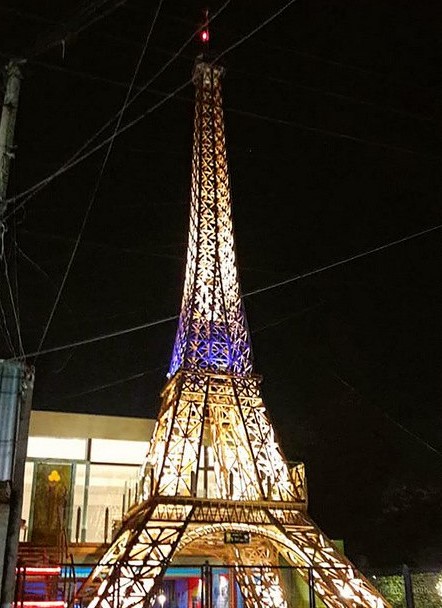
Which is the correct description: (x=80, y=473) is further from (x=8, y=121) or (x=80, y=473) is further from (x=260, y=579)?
(x=8, y=121)

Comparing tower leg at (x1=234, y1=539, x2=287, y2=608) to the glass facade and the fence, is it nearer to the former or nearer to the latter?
the fence

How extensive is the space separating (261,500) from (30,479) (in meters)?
9.59

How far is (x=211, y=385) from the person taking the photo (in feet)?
81.4

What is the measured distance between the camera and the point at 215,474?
26.4m

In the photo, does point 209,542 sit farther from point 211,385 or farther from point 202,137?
point 202,137

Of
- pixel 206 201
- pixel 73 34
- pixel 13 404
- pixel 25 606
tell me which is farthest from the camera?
pixel 206 201

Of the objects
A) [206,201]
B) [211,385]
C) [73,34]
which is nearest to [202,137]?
[206,201]

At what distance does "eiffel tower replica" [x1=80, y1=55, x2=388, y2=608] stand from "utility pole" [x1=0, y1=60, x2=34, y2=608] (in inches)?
218

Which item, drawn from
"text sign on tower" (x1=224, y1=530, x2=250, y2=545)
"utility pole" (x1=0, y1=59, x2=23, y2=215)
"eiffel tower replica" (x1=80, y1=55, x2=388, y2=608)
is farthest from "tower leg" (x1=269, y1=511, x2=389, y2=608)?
"utility pole" (x1=0, y1=59, x2=23, y2=215)

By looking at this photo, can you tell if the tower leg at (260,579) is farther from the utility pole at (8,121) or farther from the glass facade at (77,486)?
the utility pole at (8,121)

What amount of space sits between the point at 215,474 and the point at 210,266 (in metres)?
8.29

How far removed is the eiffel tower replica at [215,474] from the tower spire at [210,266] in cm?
5

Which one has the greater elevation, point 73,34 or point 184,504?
point 73,34

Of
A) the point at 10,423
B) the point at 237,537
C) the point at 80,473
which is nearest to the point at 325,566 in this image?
the point at 237,537
